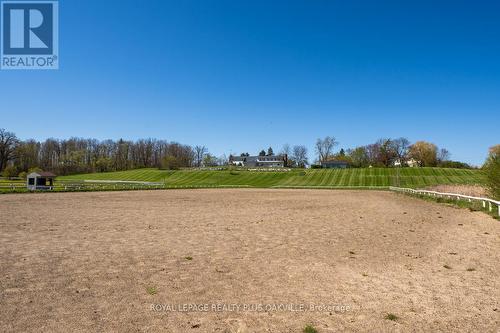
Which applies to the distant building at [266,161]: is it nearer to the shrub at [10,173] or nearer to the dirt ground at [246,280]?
the shrub at [10,173]

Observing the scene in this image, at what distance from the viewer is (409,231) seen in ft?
52.5

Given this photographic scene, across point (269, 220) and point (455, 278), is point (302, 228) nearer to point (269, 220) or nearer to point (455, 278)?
point (269, 220)

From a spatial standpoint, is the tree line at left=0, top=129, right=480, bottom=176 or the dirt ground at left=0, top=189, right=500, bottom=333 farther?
the tree line at left=0, top=129, right=480, bottom=176

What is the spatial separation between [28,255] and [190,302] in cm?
650

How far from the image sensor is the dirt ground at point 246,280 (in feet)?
19.6

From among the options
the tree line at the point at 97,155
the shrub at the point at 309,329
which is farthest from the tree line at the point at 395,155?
the shrub at the point at 309,329

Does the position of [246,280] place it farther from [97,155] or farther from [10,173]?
[97,155]

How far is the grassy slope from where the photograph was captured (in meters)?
95.2

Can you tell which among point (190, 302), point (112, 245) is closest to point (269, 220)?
point (112, 245)

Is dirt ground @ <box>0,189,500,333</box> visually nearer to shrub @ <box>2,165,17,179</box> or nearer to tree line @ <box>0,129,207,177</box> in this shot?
shrub @ <box>2,165,17,179</box>

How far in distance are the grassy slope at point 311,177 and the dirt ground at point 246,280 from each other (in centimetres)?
8018

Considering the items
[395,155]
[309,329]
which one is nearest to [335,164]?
[395,155]

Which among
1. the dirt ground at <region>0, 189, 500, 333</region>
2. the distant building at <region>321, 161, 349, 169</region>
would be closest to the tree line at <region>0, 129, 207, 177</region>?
the distant building at <region>321, 161, 349, 169</region>

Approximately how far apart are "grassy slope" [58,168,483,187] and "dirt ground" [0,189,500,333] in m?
80.2
